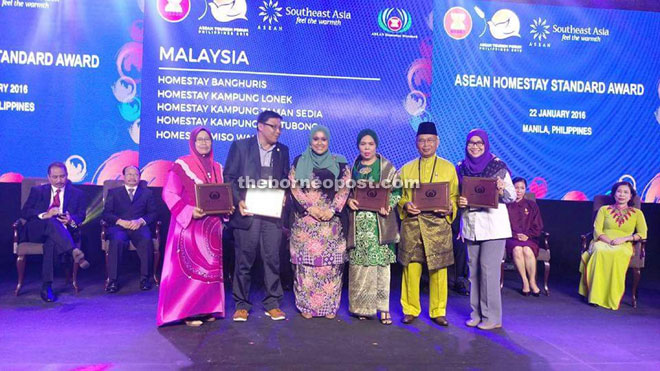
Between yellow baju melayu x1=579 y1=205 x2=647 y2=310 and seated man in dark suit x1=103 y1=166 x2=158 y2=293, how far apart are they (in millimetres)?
3990

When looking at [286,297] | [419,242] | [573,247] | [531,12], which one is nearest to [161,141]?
[286,297]

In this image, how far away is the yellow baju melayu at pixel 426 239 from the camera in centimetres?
363

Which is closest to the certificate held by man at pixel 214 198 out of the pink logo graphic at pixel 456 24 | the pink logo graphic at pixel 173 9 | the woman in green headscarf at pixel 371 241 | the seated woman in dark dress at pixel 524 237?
the woman in green headscarf at pixel 371 241

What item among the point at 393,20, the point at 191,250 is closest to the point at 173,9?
the point at 393,20

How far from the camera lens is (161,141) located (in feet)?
16.3

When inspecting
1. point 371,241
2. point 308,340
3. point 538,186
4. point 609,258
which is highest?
point 538,186

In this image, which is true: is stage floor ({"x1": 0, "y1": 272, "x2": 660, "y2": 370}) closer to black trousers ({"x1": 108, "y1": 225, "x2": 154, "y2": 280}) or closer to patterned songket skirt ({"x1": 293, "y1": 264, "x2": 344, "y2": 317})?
patterned songket skirt ({"x1": 293, "y1": 264, "x2": 344, "y2": 317})

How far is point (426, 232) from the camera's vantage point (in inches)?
143

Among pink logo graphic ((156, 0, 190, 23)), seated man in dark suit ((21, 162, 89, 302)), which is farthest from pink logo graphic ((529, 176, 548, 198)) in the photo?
seated man in dark suit ((21, 162, 89, 302))

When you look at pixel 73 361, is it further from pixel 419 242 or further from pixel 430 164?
pixel 430 164

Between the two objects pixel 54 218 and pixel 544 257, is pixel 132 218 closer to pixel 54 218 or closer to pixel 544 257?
pixel 54 218

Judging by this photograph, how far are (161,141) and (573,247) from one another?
16.1ft

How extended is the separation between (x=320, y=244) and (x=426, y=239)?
76 centimetres

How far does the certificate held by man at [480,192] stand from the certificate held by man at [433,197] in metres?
0.15
